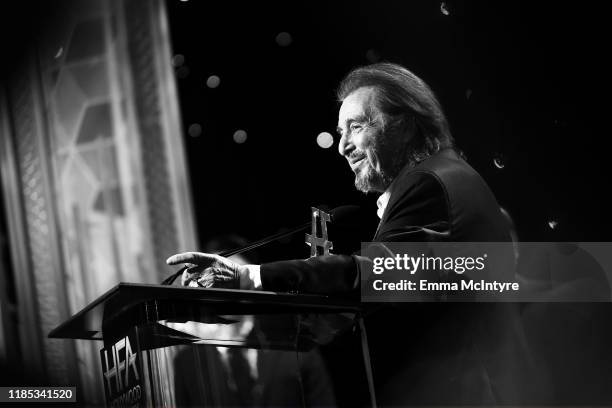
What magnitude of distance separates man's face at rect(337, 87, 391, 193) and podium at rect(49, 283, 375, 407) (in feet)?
A: 1.88

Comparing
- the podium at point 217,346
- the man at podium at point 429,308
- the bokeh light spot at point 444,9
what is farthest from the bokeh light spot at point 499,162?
the podium at point 217,346

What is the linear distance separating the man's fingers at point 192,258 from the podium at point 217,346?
69mm

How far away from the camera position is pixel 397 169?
2.00 meters

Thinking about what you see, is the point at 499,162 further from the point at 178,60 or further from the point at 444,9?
the point at 178,60

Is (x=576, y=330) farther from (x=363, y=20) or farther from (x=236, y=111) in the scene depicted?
(x=236, y=111)

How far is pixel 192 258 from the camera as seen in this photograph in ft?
4.47

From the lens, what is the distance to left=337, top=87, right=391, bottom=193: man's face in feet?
6.55

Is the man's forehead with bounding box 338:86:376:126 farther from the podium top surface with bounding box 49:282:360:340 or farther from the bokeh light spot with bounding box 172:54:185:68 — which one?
the bokeh light spot with bounding box 172:54:185:68

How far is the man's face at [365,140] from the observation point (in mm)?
1995

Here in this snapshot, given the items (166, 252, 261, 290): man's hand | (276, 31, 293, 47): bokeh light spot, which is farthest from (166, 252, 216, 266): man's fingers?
(276, 31, 293, 47): bokeh light spot

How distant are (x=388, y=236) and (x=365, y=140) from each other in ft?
1.56

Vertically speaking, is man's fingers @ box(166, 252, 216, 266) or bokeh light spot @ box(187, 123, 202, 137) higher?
bokeh light spot @ box(187, 123, 202, 137)

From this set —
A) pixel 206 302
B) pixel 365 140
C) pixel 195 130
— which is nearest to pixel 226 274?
pixel 206 302

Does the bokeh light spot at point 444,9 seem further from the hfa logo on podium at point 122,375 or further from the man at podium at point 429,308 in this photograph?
the hfa logo on podium at point 122,375
